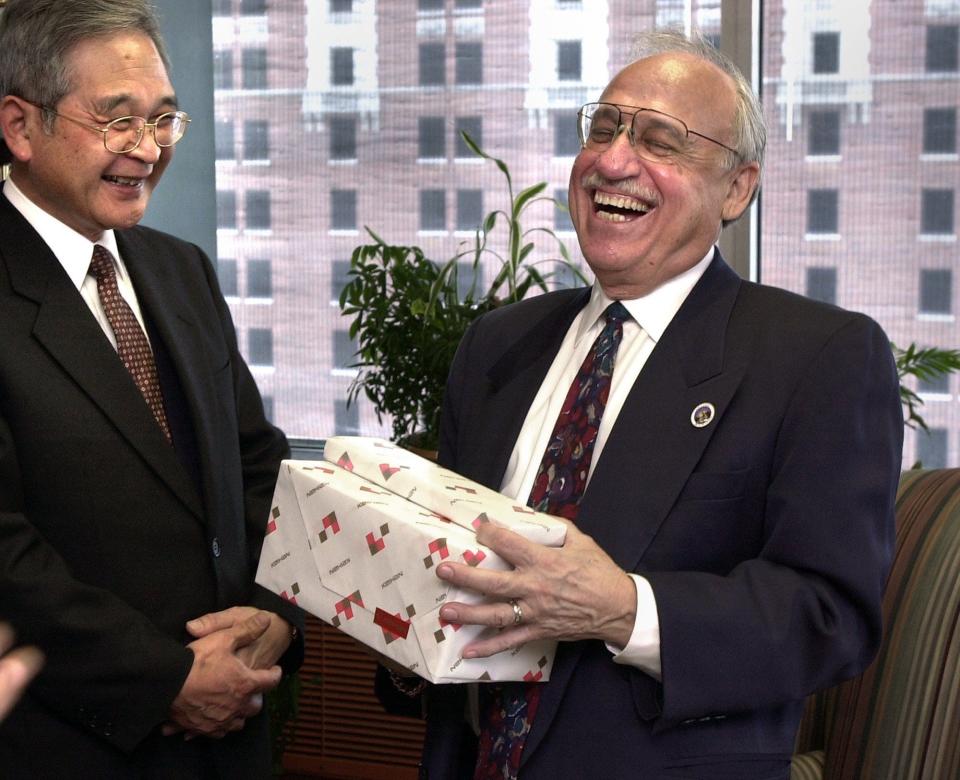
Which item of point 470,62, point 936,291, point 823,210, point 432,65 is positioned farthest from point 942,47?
point 432,65

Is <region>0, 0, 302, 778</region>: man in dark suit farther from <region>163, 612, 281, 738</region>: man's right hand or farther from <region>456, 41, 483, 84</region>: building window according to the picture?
<region>456, 41, 483, 84</region>: building window

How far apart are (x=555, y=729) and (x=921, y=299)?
2352 mm

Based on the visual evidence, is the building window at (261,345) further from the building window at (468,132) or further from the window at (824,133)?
the window at (824,133)

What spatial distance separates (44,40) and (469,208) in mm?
2203

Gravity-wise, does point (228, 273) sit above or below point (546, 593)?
above

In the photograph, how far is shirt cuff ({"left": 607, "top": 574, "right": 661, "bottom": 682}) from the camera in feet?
4.71

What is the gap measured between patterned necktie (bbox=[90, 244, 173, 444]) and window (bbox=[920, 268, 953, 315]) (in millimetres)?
2376

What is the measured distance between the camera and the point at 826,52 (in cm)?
343

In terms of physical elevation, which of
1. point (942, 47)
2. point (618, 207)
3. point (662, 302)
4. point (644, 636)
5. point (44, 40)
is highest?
point (942, 47)

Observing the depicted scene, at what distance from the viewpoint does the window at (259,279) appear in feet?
13.5

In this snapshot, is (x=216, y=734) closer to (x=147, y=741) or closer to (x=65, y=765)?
(x=147, y=741)

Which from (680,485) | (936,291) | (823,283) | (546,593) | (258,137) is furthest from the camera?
(258,137)

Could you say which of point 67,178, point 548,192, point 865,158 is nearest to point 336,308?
point 548,192

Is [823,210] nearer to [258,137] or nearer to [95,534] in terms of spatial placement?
[258,137]
